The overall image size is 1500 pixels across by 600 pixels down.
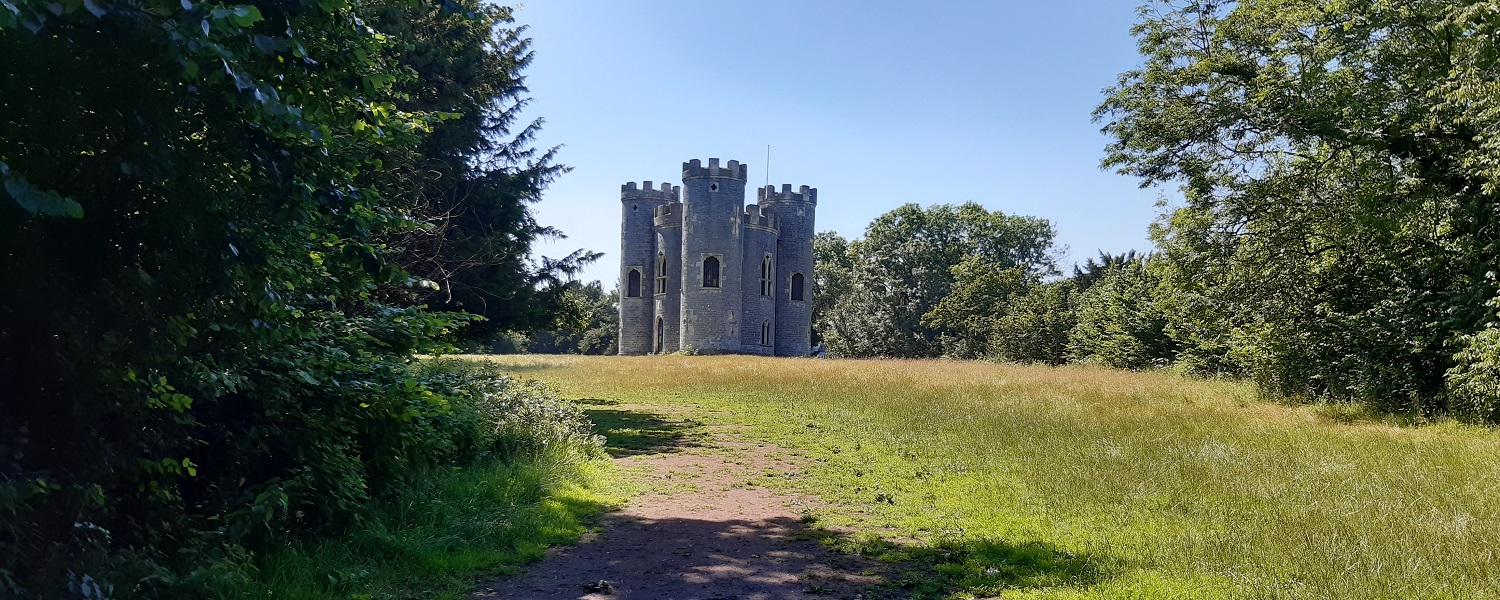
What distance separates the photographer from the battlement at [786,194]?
1992 inches

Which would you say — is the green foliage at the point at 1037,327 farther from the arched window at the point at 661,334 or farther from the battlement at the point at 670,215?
the battlement at the point at 670,215

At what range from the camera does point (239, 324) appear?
385cm

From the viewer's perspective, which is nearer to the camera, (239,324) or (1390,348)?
(239,324)

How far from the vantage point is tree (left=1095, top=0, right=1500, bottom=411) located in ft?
40.2

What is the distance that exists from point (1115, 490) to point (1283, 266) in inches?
393

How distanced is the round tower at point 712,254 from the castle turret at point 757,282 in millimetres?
824

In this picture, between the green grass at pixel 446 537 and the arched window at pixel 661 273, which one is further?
the arched window at pixel 661 273

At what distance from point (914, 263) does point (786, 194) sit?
991 cm

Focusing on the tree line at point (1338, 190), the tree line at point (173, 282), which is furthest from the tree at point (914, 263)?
the tree line at point (173, 282)

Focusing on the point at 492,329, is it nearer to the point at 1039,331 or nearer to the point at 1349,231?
the point at 1349,231

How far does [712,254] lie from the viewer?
45.5 metres

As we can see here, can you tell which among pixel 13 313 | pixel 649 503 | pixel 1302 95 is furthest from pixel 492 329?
pixel 1302 95

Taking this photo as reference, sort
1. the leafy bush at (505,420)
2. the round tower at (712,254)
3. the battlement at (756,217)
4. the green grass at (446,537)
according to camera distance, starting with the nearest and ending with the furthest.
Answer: the green grass at (446,537)
the leafy bush at (505,420)
the round tower at (712,254)
the battlement at (756,217)

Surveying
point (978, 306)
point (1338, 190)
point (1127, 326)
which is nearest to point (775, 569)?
point (1338, 190)
